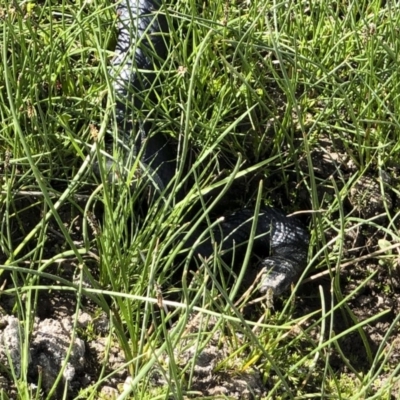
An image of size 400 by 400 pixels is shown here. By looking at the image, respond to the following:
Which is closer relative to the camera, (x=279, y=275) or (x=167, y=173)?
(x=279, y=275)

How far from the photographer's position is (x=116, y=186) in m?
1.53

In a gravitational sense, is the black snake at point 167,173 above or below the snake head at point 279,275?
above

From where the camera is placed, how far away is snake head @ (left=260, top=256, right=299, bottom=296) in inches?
59.4

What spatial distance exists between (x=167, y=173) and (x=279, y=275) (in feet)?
1.21

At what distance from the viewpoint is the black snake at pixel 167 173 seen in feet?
5.04

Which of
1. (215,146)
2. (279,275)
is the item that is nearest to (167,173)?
(215,146)

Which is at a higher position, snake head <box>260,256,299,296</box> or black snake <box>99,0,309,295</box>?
black snake <box>99,0,309,295</box>

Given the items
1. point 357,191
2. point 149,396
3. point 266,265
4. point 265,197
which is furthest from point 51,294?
point 357,191

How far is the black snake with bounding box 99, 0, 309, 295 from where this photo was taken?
60.5 inches

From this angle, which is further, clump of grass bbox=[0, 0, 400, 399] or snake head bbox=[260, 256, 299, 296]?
snake head bbox=[260, 256, 299, 296]

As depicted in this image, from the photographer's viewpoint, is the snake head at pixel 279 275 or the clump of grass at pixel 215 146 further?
the snake head at pixel 279 275

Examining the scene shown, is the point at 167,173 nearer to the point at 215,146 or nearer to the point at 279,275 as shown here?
the point at 215,146

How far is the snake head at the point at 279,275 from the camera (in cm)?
151

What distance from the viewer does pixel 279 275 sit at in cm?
153
